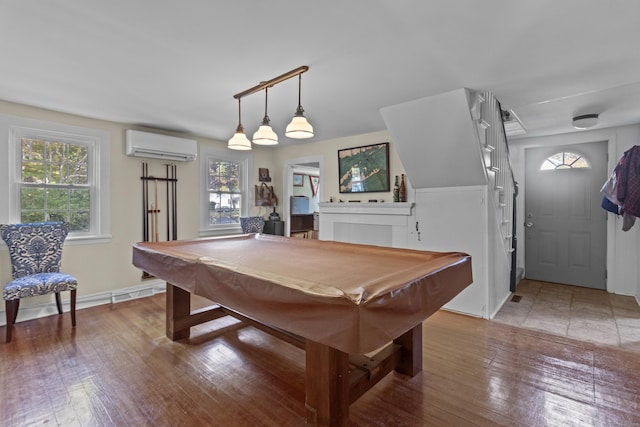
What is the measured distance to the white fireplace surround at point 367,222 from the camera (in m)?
3.93

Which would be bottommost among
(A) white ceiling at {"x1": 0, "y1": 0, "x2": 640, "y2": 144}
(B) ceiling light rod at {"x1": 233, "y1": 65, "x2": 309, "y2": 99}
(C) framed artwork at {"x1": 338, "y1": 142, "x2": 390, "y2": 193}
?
(C) framed artwork at {"x1": 338, "y1": 142, "x2": 390, "y2": 193}

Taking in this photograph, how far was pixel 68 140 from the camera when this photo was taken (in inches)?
142

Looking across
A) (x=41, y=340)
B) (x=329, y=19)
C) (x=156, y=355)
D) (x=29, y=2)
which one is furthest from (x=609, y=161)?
(x=41, y=340)

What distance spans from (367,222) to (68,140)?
384cm

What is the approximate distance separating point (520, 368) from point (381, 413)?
122 centimetres

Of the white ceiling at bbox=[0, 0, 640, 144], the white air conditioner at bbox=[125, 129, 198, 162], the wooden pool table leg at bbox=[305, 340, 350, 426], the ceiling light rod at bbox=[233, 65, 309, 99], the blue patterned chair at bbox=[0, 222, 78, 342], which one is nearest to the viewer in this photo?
the wooden pool table leg at bbox=[305, 340, 350, 426]

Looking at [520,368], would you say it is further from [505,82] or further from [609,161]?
[609,161]

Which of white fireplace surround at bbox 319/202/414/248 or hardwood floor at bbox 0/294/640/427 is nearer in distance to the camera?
hardwood floor at bbox 0/294/640/427

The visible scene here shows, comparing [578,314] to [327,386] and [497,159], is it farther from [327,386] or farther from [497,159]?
[327,386]

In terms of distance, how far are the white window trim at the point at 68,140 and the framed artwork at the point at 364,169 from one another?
319 cm

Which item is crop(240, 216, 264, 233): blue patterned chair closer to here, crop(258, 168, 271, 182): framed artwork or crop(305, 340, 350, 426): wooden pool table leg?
crop(258, 168, 271, 182): framed artwork

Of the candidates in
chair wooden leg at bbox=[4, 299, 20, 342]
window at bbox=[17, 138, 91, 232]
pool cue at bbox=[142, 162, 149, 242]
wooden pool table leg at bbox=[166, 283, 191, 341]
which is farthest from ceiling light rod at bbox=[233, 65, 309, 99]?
chair wooden leg at bbox=[4, 299, 20, 342]

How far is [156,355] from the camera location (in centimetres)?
242

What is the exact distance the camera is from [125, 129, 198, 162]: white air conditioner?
386cm
